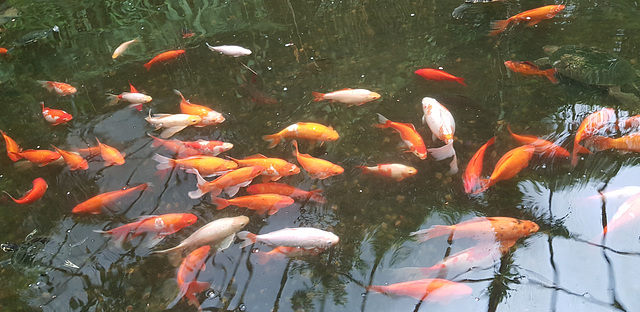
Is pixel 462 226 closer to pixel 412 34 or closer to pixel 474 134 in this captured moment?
pixel 474 134

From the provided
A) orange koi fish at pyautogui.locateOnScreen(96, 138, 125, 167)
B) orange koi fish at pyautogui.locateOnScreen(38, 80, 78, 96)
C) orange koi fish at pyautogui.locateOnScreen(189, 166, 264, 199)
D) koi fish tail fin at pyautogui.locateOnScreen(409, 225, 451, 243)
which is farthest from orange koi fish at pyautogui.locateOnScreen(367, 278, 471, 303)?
orange koi fish at pyautogui.locateOnScreen(38, 80, 78, 96)

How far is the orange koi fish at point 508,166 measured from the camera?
251 cm

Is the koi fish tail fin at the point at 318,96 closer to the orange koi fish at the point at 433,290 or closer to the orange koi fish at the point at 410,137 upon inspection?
the orange koi fish at the point at 410,137

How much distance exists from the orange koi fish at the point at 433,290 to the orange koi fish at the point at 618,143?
1.42 meters

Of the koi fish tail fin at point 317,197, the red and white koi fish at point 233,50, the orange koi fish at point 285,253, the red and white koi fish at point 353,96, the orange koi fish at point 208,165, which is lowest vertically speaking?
the orange koi fish at point 285,253

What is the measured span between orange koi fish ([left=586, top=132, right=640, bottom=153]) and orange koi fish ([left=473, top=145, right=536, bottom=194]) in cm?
49

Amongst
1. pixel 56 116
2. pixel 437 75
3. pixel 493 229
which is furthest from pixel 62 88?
pixel 493 229

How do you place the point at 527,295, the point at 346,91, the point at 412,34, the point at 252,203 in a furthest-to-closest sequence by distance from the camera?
the point at 412,34 → the point at 346,91 → the point at 252,203 → the point at 527,295

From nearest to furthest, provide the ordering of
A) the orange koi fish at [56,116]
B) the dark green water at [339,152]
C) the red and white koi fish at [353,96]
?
the dark green water at [339,152], the red and white koi fish at [353,96], the orange koi fish at [56,116]

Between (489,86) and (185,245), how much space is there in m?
2.62

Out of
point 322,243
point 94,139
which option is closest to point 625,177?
point 322,243

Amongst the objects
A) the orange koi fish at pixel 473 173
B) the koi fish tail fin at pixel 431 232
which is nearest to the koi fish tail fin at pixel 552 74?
the orange koi fish at pixel 473 173

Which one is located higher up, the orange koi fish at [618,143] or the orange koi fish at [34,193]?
the orange koi fish at [34,193]

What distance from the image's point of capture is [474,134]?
294cm
